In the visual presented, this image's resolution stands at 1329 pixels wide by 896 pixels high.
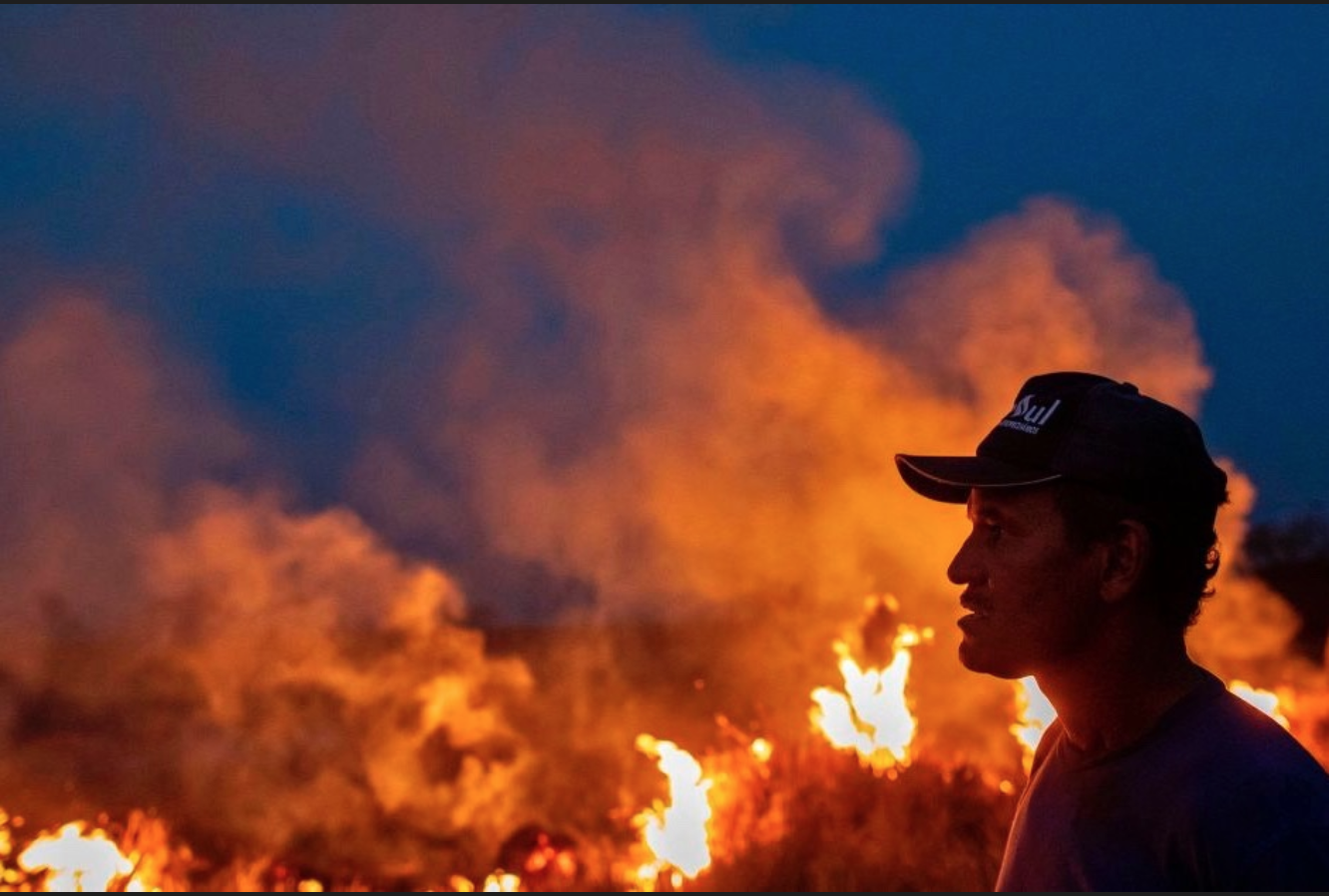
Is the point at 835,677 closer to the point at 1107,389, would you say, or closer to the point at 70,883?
the point at 70,883

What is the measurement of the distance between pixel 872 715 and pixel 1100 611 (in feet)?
20.4

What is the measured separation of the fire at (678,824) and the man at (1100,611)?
481 cm

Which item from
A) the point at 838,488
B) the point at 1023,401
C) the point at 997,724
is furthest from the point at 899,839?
the point at 838,488

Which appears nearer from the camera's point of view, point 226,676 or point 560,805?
point 560,805

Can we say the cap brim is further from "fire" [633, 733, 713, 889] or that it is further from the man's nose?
"fire" [633, 733, 713, 889]

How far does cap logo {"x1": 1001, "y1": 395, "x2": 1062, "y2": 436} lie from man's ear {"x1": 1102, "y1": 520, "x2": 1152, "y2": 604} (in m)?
0.19

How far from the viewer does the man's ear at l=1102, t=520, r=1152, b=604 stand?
192 cm

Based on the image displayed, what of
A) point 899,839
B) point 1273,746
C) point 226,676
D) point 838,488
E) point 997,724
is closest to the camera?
point 1273,746

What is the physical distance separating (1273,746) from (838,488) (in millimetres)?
10253

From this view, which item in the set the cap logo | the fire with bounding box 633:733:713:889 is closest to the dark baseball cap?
the cap logo

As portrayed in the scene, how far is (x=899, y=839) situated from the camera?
635cm

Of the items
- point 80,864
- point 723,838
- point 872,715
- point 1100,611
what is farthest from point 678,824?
point 1100,611

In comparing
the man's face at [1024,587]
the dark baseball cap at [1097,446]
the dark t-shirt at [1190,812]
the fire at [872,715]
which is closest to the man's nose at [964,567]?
the man's face at [1024,587]

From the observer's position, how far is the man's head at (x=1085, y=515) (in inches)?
75.7
